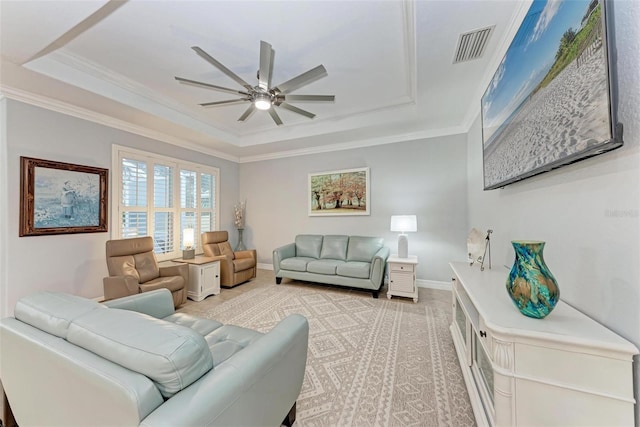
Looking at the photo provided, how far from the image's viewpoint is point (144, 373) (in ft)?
2.52

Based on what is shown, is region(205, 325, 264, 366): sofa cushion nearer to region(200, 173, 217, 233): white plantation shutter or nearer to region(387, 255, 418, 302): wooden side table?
region(387, 255, 418, 302): wooden side table

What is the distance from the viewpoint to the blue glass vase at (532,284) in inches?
40.4

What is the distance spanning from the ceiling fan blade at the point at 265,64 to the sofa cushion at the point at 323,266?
2.70 meters

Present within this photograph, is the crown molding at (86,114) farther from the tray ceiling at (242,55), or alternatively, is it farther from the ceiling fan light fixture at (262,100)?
the ceiling fan light fixture at (262,100)

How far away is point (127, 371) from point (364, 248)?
3.69m

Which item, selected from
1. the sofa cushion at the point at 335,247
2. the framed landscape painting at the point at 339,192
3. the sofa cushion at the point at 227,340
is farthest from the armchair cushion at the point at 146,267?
the framed landscape painting at the point at 339,192

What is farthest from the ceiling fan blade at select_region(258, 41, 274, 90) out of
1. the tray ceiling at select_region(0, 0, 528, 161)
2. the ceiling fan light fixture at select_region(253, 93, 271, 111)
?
the tray ceiling at select_region(0, 0, 528, 161)

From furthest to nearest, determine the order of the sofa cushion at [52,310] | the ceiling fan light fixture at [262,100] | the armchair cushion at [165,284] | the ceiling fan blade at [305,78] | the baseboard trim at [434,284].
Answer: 1. the baseboard trim at [434,284]
2. the armchair cushion at [165,284]
3. the ceiling fan light fixture at [262,100]
4. the ceiling fan blade at [305,78]
5. the sofa cushion at [52,310]

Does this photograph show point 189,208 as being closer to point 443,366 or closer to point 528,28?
point 443,366

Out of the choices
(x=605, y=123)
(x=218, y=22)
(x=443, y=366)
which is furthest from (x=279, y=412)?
(x=218, y=22)

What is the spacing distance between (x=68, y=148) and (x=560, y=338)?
16.3 ft

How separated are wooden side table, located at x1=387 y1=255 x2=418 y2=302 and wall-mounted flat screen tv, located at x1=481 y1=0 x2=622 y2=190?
1.85 m

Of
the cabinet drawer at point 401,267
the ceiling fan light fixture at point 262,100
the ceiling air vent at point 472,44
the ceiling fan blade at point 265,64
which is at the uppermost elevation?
the ceiling air vent at point 472,44

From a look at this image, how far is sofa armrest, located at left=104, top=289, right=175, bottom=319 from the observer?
1673 millimetres
